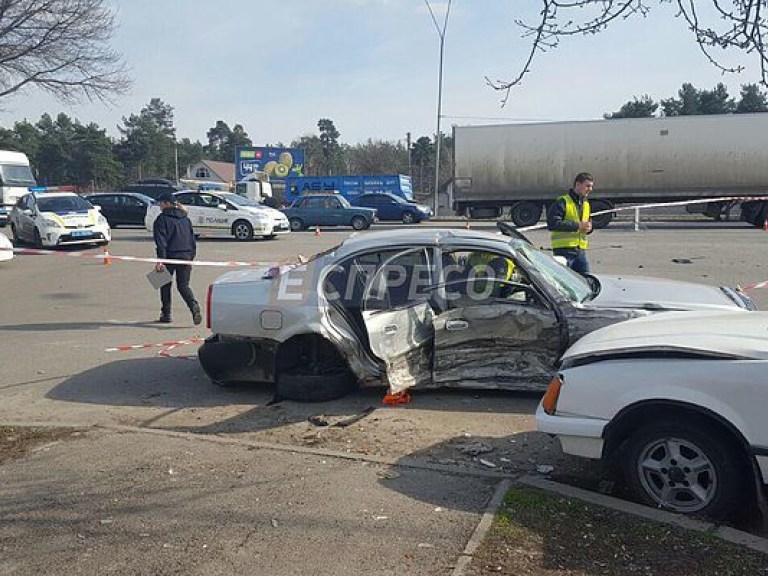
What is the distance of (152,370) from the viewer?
757 centimetres

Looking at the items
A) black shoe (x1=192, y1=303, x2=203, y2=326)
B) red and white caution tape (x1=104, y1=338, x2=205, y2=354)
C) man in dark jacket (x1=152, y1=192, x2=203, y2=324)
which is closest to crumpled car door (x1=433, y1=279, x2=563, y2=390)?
red and white caution tape (x1=104, y1=338, x2=205, y2=354)

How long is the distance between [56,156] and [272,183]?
3257 centimetres

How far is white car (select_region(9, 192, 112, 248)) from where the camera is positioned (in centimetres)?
1912

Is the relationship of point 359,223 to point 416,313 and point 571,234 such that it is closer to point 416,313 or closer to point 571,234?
point 571,234

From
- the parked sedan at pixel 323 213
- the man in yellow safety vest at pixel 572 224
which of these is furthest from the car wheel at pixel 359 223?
the man in yellow safety vest at pixel 572 224

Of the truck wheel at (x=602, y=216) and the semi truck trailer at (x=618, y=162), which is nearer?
the semi truck trailer at (x=618, y=162)

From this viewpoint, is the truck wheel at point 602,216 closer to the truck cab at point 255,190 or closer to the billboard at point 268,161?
the truck cab at point 255,190

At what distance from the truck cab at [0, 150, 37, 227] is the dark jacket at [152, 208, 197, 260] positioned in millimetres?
21164

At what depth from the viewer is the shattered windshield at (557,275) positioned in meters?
6.10

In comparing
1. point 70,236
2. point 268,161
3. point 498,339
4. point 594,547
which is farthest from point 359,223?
point 268,161

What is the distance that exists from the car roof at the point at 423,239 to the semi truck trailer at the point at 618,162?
1989 cm

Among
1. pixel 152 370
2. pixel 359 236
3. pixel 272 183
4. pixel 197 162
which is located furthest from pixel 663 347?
pixel 197 162

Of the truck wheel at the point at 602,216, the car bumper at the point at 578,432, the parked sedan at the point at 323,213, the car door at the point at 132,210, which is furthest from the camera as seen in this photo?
the parked sedan at the point at 323,213

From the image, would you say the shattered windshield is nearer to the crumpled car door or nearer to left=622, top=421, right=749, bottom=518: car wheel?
the crumpled car door
